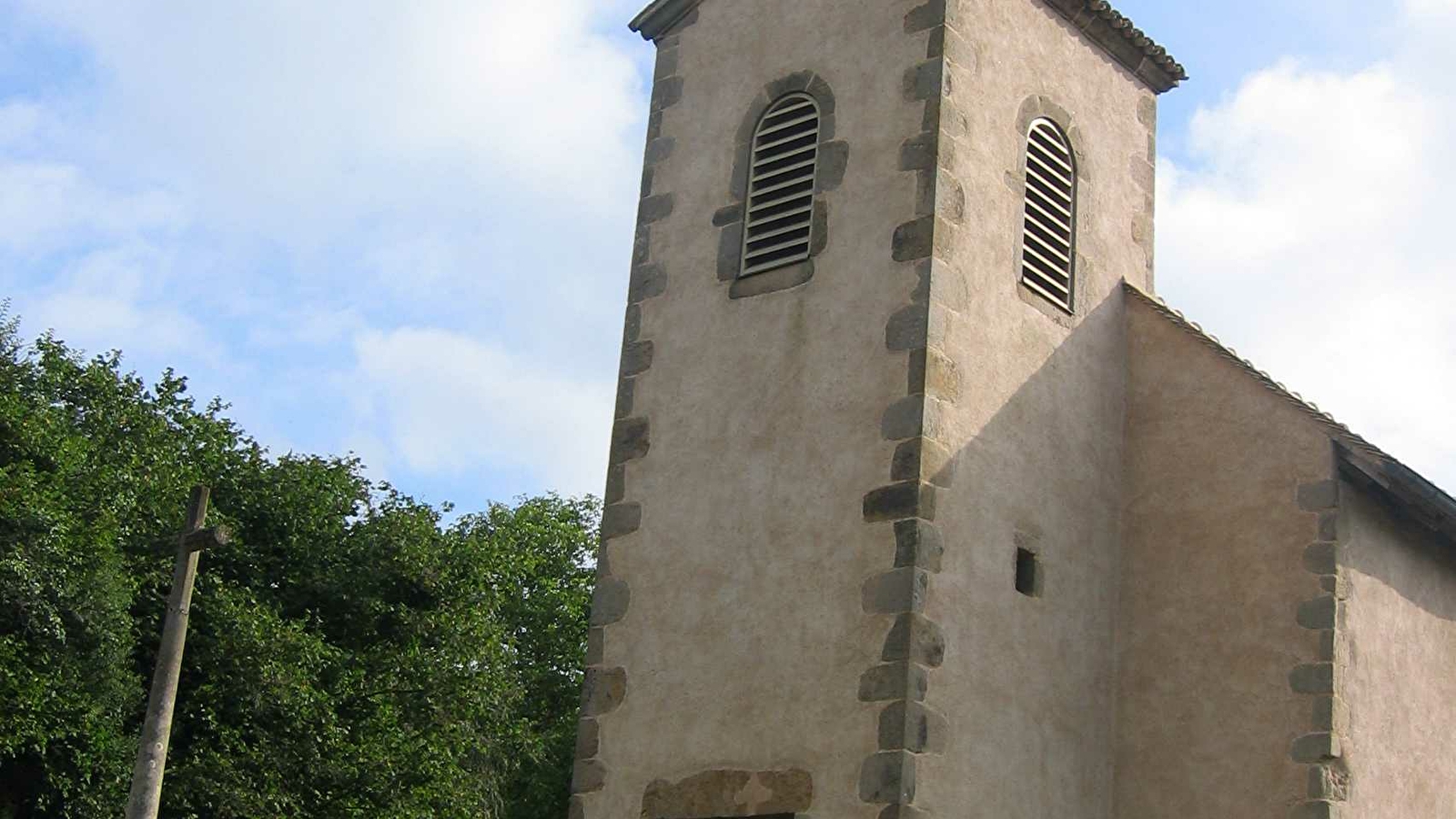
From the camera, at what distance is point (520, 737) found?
27.2m

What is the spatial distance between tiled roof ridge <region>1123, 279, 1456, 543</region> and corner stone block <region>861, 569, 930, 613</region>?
308 centimetres

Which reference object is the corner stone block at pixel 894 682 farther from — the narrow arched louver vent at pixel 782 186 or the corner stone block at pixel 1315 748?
the narrow arched louver vent at pixel 782 186

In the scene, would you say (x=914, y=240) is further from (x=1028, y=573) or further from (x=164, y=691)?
(x=164, y=691)

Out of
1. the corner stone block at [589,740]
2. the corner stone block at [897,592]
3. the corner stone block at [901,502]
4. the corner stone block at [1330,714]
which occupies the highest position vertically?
the corner stone block at [901,502]

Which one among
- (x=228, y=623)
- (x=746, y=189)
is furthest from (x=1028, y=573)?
(x=228, y=623)

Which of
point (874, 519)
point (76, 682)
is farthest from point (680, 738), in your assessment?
point (76, 682)

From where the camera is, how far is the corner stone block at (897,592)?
11414 millimetres

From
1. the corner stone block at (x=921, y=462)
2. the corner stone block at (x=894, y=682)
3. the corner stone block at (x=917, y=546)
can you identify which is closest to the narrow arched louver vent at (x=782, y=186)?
the corner stone block at (x=921, y=462)

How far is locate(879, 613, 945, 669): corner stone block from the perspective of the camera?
1130cm

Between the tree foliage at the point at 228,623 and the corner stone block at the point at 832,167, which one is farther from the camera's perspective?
the tree foliage at the point at 228,623

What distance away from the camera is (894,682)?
1127 cm

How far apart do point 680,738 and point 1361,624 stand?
451 centimetres

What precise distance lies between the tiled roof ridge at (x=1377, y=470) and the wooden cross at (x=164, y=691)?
22.6 ft

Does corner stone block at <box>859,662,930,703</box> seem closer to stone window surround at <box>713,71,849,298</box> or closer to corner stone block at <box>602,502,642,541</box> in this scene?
corner stone block at <box>602,502,642,541</box>
